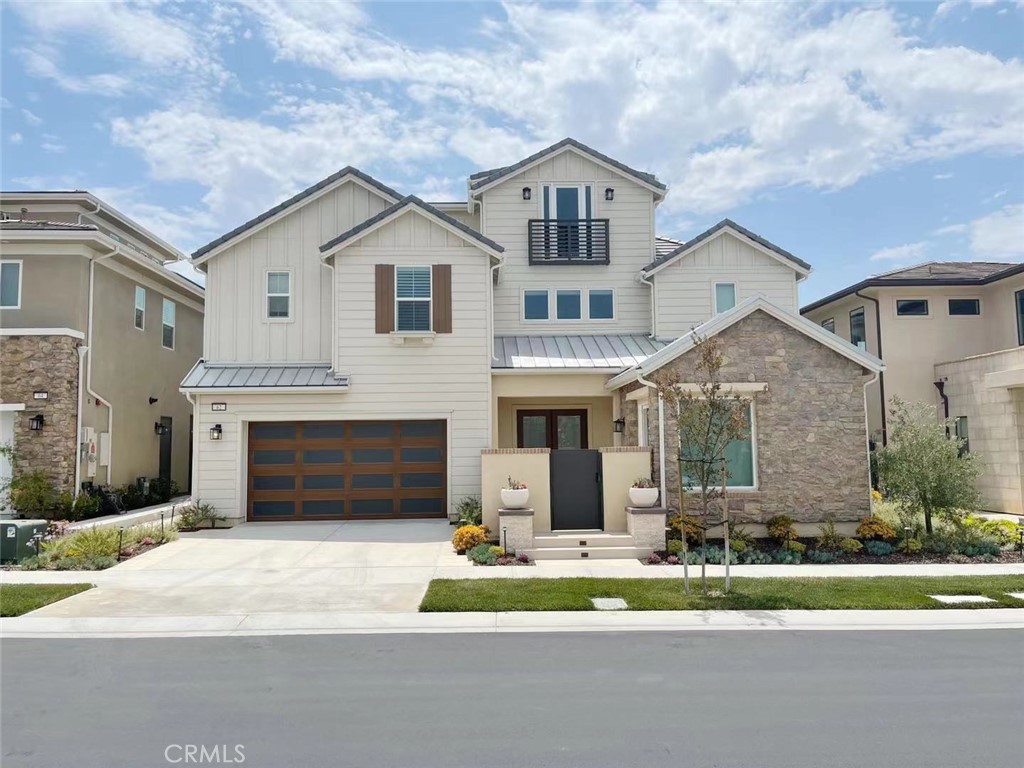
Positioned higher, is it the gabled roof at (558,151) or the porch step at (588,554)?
the gabled roof at (558,151)

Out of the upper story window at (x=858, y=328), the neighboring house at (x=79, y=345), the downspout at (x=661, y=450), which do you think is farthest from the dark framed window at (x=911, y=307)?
the neighboring house at (x=79, y=345)

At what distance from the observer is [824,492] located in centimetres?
1348

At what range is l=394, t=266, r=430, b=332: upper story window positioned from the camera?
16.3 m

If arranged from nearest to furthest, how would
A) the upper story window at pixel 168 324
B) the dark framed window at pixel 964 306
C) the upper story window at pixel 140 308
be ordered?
the upper story window at pixel 140 308, the dark framed window at pixel 964 306, the upper story window at pixel 168 324

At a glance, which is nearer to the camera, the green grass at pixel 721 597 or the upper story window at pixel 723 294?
the green grass at pixel 721 597

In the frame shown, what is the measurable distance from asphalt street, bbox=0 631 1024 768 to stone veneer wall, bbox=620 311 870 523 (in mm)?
5606

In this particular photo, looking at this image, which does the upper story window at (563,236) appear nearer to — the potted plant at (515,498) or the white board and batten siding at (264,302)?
the white board and batten siding at (264,302)

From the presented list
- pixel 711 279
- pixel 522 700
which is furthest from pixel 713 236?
pixel 522 700

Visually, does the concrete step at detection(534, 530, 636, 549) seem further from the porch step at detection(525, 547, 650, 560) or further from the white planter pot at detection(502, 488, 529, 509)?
the white planter pot at detection(502, 488, 529, 509)

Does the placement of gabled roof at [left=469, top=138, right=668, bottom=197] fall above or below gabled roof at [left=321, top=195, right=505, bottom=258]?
above

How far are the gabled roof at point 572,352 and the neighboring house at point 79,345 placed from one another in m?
9.76

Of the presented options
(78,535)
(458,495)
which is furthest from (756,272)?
(78,535)

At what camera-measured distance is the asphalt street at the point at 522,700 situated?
16.1ft

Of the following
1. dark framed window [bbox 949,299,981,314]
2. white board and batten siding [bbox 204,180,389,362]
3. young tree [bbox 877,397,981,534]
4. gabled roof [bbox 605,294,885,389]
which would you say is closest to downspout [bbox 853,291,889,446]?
dark framed window [bbox 949,299,981,314]
